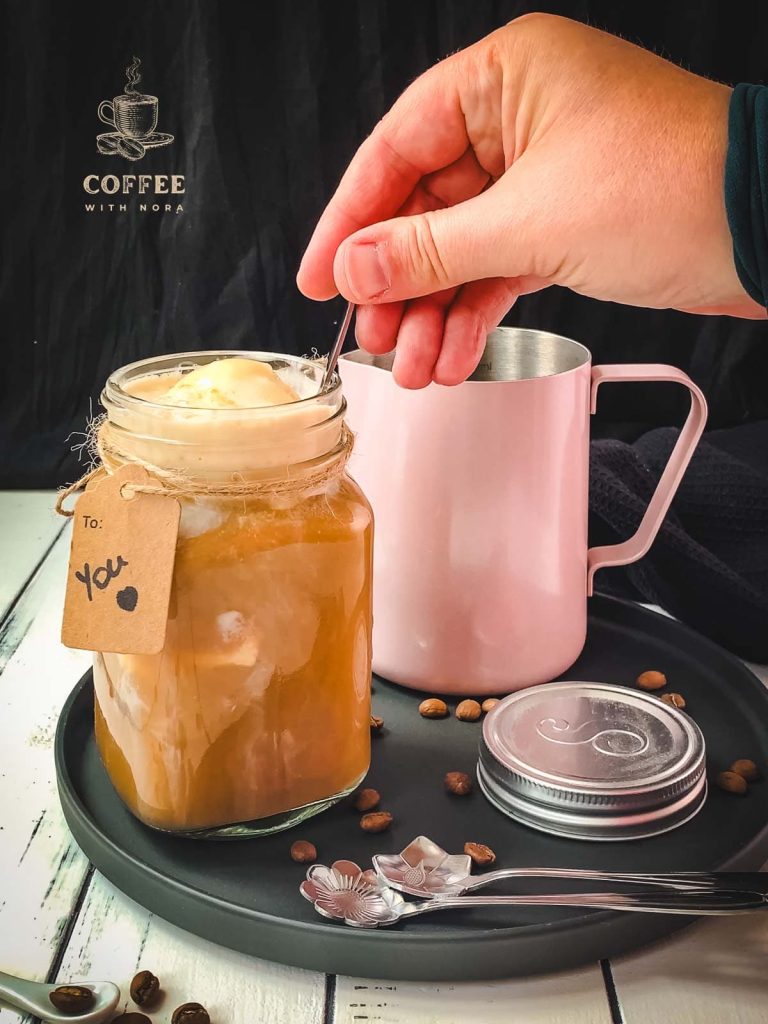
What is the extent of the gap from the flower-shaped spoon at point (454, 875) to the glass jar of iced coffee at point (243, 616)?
73 mm

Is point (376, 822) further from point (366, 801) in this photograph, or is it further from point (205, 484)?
point (205, 484)

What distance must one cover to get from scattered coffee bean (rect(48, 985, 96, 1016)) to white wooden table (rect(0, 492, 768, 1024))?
0.03m

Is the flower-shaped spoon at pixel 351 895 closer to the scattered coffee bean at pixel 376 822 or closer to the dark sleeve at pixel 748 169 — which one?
the scattered coffee bean at pixel 376 822

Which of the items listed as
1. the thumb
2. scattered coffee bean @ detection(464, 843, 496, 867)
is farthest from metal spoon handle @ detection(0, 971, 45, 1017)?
the thumb

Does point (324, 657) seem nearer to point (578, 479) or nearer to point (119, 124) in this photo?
point (578, 479)

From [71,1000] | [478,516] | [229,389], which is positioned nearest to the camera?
[71,1000]

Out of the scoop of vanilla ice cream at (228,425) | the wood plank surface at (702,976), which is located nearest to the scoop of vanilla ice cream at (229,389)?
the scoop of vanilla ice cream at (228,425)

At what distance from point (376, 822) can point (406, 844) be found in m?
0.02

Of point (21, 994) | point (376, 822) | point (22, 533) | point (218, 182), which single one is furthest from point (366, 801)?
point (218, 182)

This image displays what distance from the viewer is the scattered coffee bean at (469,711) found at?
80 cm

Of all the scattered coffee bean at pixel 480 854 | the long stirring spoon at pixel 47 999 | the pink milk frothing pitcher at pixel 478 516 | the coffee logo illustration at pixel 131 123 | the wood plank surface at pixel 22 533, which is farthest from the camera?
the coffee logo illustration at pixel 131 123

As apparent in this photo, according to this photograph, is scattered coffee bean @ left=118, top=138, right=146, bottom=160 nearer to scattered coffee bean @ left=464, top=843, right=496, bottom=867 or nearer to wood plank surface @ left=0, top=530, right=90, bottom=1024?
wood plank surface @ left=0, top=530, right=90, bottom=1024

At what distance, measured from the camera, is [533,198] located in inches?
26.7

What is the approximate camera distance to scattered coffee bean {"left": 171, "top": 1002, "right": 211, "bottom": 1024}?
54cm
